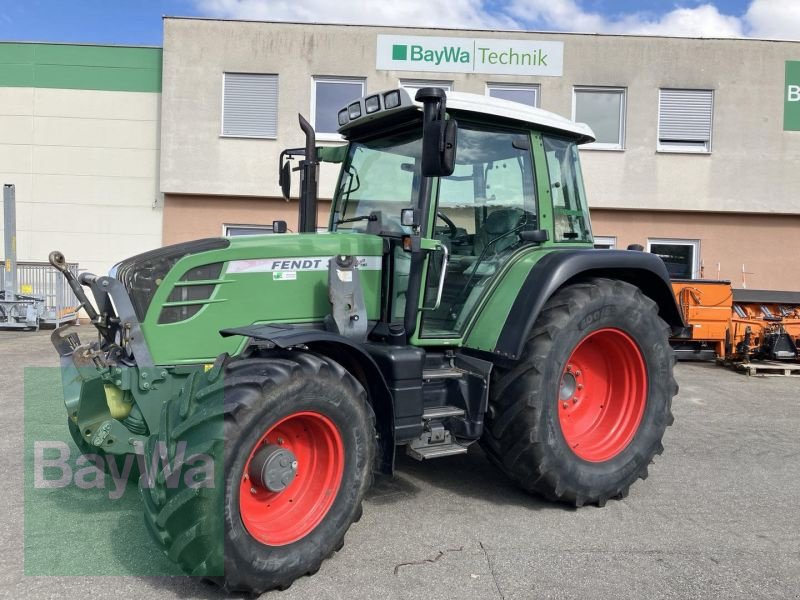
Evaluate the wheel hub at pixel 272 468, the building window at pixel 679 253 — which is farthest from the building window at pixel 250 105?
the wheel hub at pixel 272 468

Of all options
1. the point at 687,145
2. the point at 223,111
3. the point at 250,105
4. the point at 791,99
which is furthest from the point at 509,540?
the point at 791,99

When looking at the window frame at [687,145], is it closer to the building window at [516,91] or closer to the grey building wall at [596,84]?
the grey building wall at [596,84]

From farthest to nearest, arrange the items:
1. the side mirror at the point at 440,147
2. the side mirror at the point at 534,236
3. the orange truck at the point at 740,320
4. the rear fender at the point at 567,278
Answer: the orange truck at the point at 740,320
the side mirror at the point at 534,236
the rear fender at the point at 567,278
the side mirror at the point at 440,147

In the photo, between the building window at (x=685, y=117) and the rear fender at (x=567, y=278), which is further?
the building window at (x=685, y=117)

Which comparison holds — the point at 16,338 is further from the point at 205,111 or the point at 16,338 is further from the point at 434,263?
the point at 434,263

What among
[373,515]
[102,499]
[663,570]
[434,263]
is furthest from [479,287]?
[102,499]

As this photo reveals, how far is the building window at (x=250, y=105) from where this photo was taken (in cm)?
1251

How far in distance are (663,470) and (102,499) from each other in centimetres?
370

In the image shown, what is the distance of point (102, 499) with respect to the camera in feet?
12.6

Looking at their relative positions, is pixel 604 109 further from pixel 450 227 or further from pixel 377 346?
pixel 377 346

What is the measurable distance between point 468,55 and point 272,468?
1108 centimetres

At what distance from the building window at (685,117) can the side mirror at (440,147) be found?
10.7m

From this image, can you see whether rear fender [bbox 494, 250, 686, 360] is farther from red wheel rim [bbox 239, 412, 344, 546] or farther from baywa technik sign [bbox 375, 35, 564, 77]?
baywa technik sign [bbox 375, 35, 564, 77]

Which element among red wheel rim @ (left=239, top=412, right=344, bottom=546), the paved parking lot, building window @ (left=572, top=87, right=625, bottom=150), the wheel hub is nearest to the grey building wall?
building window @ (left=572, top=87, right=625, bottom=150)
